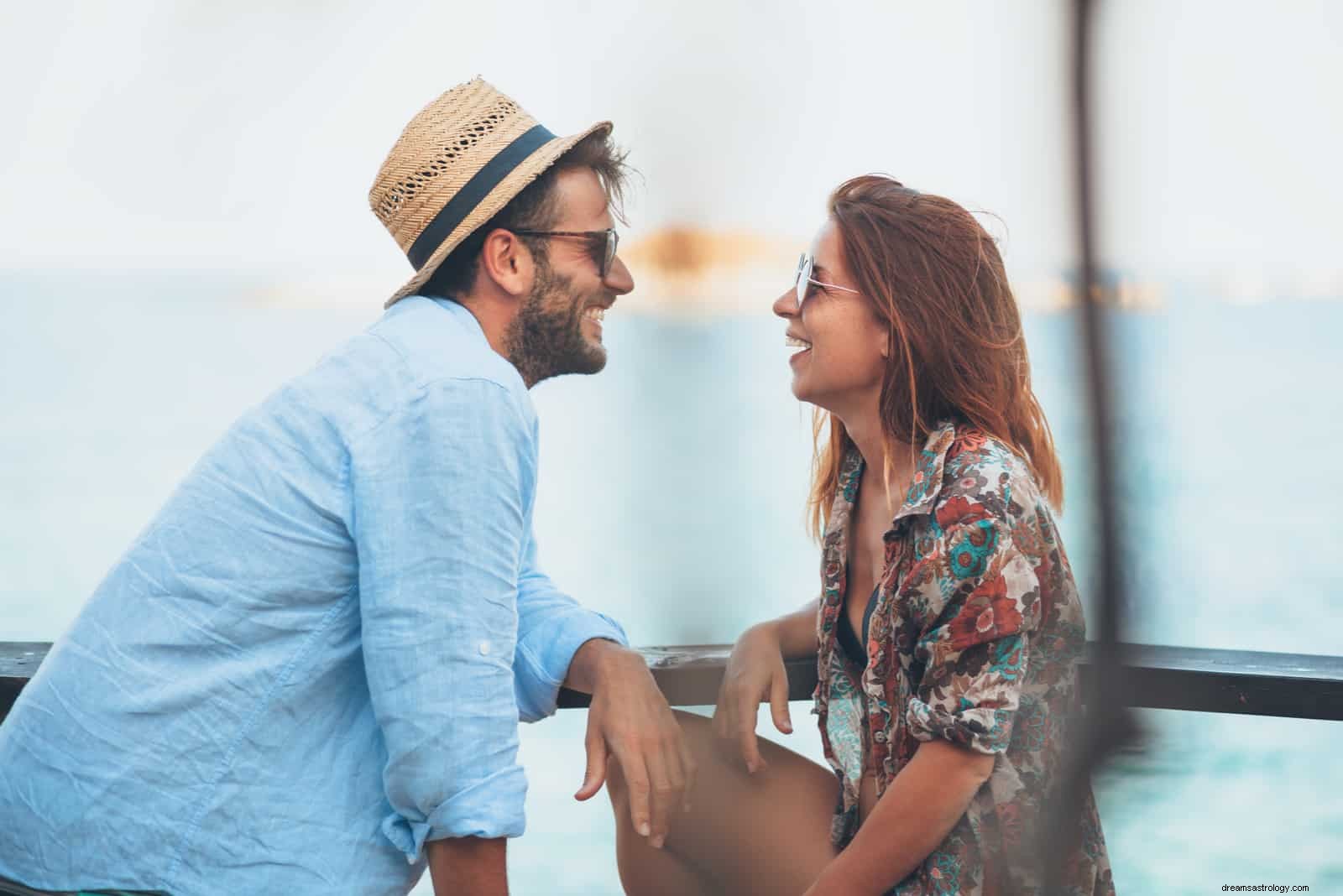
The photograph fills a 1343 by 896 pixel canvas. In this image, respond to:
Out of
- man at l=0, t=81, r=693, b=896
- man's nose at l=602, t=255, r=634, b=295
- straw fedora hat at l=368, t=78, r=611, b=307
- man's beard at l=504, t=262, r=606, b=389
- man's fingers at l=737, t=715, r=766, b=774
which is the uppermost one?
straw fedora hat at l=368, t=78, r=611, b=307

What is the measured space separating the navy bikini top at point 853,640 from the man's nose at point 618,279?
53cm

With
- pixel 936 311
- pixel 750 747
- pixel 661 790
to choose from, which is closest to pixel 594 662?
pixel 661 790

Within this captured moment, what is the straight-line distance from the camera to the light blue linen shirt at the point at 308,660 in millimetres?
1333

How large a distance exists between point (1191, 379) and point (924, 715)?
814mm

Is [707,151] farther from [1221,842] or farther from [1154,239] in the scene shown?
[1221,842]

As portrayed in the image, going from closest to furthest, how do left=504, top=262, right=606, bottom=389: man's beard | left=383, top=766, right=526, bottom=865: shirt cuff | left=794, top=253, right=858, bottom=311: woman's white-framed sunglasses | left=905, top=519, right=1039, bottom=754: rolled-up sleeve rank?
left=383, top=766, right=526, bottom=865: shirt cuff
left=905, top=519, right=1039, bottom=754: rolled-up sleeve
left=504, top=262, right=606, bottom=389: man's beard
left=794, top=253, right=858, bottom=311: woman's white-framed sunglasses

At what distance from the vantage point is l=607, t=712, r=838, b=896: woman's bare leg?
1757mm

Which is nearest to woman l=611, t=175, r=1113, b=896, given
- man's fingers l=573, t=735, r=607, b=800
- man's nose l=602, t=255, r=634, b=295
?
man's fingers l=573, t=735, r=607, b=800

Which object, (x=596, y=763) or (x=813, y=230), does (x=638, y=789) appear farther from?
(x=813, y=230)

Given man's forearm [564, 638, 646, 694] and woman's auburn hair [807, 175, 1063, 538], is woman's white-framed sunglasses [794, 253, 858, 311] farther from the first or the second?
man's forearm [564, 638, 646, 694]

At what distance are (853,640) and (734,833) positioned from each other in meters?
0.32

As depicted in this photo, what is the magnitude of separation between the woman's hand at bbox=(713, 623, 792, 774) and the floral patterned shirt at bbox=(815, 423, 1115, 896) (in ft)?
0.60

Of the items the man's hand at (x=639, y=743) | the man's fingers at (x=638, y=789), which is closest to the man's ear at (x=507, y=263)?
the man's hand at (x=639, y=743)

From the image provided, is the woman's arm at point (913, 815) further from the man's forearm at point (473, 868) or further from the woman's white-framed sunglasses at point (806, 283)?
the woman's white-framed sunglasses at point (806, 283)
